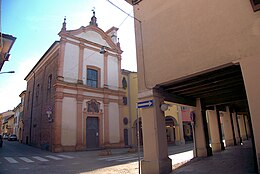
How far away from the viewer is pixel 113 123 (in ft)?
76.9

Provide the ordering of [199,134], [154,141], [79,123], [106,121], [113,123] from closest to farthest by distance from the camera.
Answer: [154,141] → [199,134] → [79,123] → [106,121] → [113,123]

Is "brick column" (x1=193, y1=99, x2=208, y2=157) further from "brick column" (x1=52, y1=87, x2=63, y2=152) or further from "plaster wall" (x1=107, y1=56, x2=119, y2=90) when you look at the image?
"plaster wall" (x1=107, y1=56, x2=119, y2=90)

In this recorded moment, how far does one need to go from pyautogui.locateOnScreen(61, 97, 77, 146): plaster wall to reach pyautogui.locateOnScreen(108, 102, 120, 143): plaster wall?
4.49 metres

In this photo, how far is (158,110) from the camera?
25.6 ft

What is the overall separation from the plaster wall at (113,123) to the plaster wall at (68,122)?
449 centimetres

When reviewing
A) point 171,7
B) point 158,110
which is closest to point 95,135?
point 158,110

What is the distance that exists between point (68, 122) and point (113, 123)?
566cm

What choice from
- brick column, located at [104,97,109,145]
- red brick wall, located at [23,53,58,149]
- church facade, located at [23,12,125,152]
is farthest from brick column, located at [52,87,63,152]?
brick column, located at [104,97,109,145]

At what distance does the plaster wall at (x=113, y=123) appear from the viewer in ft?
75.1

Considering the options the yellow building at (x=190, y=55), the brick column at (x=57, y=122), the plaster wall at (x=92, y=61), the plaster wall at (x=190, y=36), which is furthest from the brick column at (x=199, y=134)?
the plaster wall at (x=92, y=61)

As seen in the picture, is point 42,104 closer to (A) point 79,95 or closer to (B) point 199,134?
(A) point 79,95

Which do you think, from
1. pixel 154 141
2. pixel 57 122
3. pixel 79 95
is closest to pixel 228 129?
pixel 154 141

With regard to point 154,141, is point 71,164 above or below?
below

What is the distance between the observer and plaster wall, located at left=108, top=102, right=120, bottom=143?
75.1 ft
